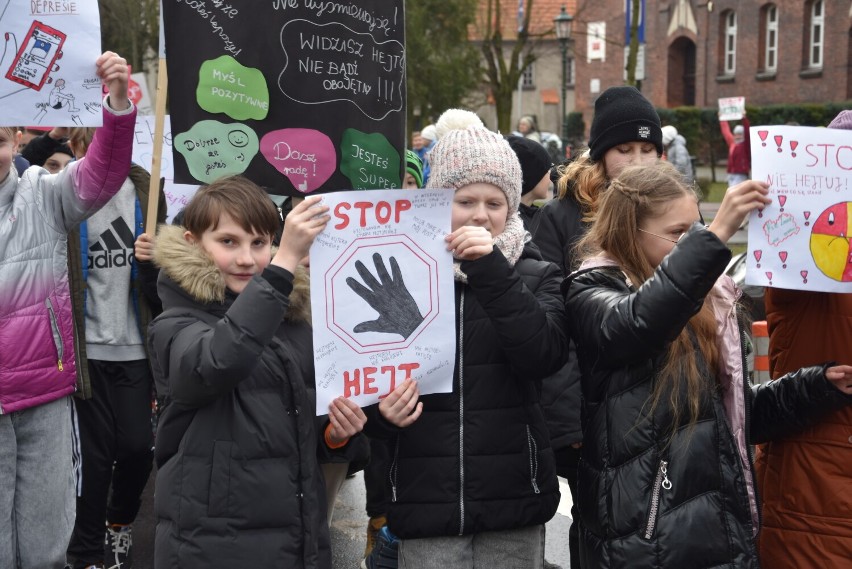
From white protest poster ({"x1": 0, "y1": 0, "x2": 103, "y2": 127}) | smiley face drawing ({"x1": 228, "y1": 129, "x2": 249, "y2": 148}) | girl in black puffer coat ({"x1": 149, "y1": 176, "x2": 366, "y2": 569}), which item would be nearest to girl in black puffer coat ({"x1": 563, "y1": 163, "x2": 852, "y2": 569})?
girl in black puffer coat ({"x1": 149, "y1": 176, "x2": 366, "y2": 569})

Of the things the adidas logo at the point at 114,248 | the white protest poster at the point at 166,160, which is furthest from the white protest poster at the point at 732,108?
the adidas logo at the point at 114,248

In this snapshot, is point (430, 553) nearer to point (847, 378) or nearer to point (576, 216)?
point (847, 378)

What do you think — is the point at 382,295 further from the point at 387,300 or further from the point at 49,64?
the point at 49,64

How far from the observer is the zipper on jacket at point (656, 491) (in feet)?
9.78

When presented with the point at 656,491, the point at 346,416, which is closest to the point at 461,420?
the point at 346,416

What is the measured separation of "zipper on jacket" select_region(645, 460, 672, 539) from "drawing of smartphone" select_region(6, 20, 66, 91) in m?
2.56

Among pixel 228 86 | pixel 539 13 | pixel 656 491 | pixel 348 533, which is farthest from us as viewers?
pixel 539 13

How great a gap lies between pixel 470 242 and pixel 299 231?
1.66 feet

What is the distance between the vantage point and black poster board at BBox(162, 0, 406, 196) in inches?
152

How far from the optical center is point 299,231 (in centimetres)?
307

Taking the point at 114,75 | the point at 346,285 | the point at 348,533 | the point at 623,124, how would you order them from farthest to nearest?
the point at 348,533 < the point at 623,124 < the point at 114,75 < the point at 346,285

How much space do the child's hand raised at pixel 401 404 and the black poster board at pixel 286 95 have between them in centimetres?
91

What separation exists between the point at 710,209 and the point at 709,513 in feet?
70.9

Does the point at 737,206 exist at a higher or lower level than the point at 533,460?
higher
